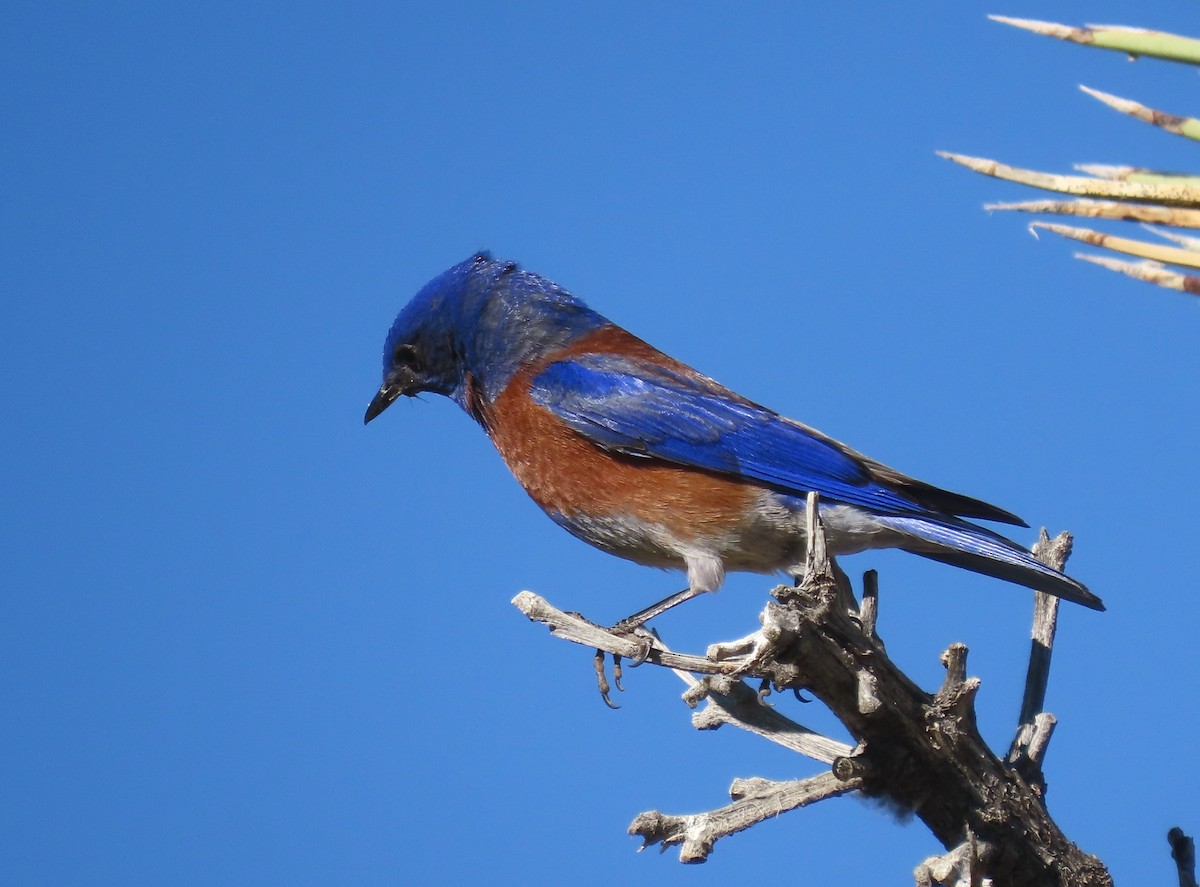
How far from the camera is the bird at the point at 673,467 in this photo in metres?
5.69

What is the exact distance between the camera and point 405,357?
7.20 m

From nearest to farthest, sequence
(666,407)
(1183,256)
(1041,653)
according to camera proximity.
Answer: (1183,256) → (1041,653) → (666,407)

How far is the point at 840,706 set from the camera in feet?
13.3

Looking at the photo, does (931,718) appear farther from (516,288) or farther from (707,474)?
(516,288)

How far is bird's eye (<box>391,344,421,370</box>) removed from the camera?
7152 millimetres

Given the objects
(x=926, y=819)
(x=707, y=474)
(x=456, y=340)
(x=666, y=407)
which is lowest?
(x=926, y=819)

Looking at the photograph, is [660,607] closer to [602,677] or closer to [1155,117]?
[602,677]

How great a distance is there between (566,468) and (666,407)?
0.56m

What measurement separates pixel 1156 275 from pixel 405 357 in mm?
4918

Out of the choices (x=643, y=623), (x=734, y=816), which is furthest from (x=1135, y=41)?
(x=643, y=623)

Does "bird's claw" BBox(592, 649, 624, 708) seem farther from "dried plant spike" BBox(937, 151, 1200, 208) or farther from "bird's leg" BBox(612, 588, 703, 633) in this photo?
"dried plant spike" BBox(937, 151, 1200, 208)

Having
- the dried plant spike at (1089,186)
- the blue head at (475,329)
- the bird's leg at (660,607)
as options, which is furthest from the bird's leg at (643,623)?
the dried plant spike at (1089,186)

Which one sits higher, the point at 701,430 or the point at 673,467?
the point at 701,430

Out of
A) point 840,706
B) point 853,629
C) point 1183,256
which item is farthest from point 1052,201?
point 840,706
